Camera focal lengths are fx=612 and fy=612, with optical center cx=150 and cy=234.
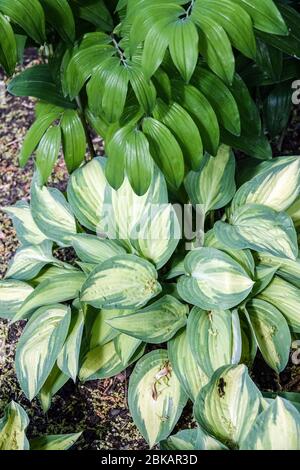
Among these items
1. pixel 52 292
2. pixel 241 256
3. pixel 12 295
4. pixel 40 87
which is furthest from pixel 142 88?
pixel 12 295

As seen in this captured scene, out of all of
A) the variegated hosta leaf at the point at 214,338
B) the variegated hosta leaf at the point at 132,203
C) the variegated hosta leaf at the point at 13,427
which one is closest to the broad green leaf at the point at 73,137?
the variegated hosta leaf at the point at 132,203

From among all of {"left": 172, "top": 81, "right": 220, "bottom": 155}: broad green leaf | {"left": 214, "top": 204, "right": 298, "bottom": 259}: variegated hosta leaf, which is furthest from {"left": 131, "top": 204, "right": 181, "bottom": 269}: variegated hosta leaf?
{"left": 172, "top": 81, "right": 220, "bottom": 155}: broad green leaf

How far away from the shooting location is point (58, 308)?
1512 millimetres

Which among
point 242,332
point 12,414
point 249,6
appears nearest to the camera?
point 249,6

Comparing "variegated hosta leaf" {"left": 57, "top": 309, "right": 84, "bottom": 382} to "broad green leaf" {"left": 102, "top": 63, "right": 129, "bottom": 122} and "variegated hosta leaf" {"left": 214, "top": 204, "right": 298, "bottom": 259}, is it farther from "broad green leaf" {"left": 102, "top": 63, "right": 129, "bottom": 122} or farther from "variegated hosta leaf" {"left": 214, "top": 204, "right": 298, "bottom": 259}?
"broad green leaf" {"left": 102, "top": 63, "right": 129, "bottom": 122}

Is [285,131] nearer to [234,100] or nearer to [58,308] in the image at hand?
[234,100]

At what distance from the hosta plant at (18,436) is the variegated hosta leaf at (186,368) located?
26 centimetres

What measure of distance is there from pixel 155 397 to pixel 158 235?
0.38 meters

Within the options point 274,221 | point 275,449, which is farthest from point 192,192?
point 275,449

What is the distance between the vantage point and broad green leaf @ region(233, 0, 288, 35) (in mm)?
1113

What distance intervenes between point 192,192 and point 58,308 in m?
0.44

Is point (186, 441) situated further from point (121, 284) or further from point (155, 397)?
point (121, 284)

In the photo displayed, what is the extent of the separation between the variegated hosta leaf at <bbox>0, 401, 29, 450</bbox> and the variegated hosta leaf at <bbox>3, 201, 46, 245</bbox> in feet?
1.55

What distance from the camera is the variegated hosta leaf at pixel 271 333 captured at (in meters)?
1.41
